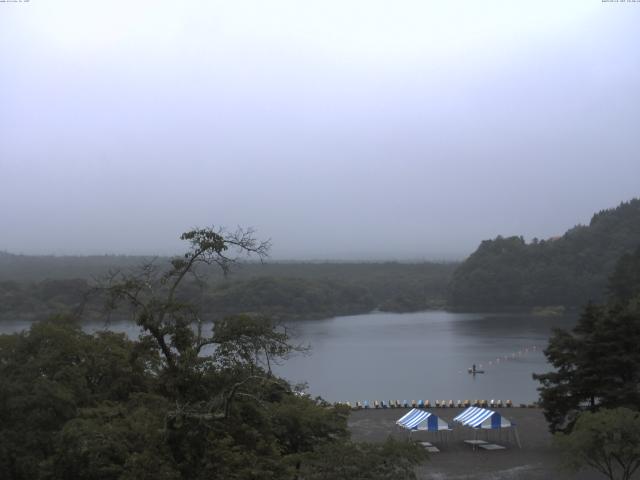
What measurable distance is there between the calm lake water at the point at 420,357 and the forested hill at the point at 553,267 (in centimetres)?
529

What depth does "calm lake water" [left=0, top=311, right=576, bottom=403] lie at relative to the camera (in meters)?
23.3

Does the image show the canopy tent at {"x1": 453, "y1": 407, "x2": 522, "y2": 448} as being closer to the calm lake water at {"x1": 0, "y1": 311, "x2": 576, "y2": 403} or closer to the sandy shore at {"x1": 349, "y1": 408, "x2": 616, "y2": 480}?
the sandy shore at {"x1": 349, "y1": 408, "x2": 616, "y2": 480}

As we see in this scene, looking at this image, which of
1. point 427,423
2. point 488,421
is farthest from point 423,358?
point 427,423

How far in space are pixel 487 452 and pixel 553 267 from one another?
152 ft

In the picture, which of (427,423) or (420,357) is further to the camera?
(420,357)

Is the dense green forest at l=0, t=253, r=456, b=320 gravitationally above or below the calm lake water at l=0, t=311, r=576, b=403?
above

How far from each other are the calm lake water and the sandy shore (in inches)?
114

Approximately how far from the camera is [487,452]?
12234 mm

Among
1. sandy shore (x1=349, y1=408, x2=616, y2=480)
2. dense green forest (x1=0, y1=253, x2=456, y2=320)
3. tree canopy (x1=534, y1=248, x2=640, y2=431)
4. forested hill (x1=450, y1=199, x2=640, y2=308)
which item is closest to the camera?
sandy shore (x1=349, y1=408, x2=616, y2=480)

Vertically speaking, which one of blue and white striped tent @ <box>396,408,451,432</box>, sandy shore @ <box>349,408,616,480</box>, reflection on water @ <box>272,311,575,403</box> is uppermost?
blue and white striped tent @ <box>396,408,451,432</box>

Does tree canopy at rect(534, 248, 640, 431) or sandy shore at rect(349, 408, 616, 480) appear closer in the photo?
sandy shore at rect(349, 408, 616, 480)

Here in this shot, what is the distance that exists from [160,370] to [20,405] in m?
2.61

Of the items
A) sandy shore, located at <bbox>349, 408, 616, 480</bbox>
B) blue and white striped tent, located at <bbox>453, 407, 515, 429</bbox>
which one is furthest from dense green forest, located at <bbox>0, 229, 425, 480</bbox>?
blue and white striped tent, located at <bbox>453, 407, 515, 429</bbox>

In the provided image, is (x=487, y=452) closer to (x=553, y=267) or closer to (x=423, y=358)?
(x=423, y=358)
